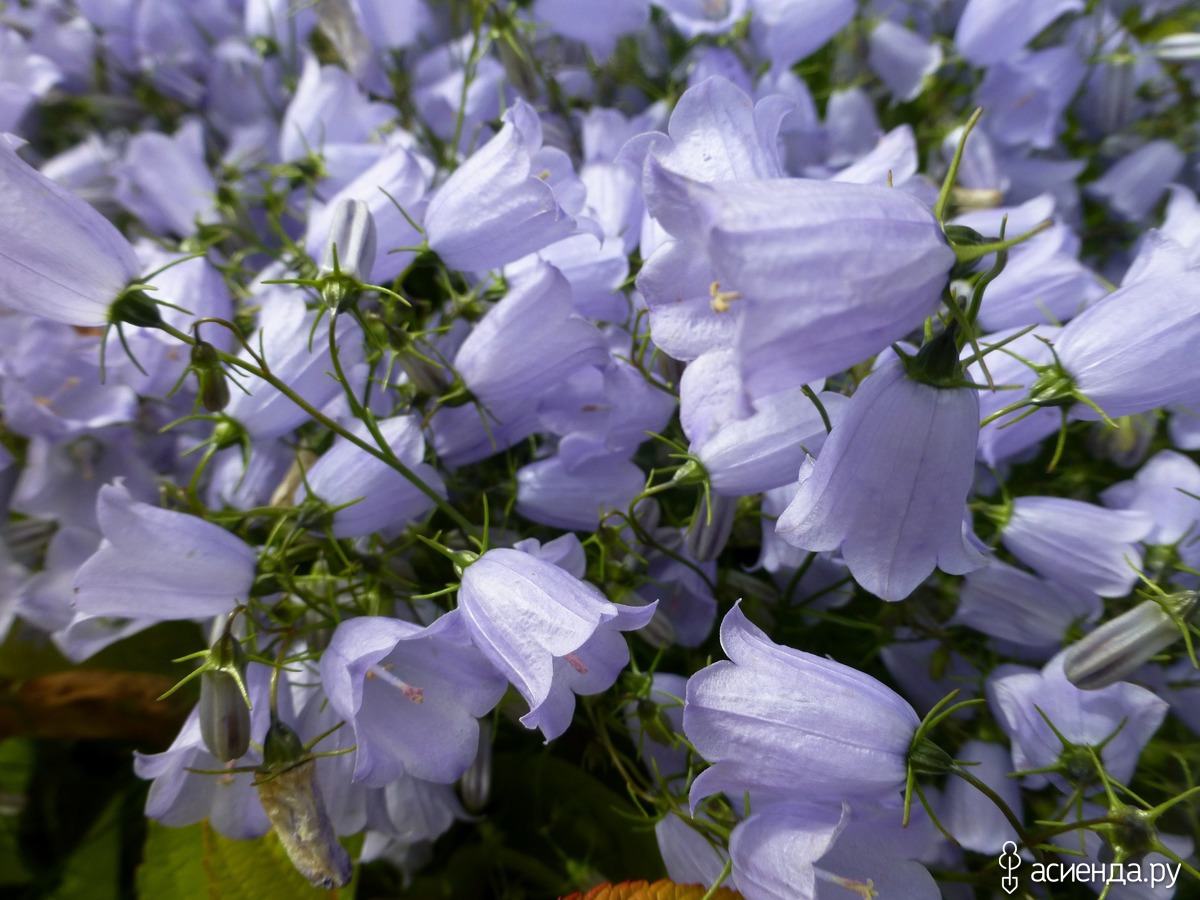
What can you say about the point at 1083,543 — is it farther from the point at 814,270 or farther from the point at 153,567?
the point at 153,567

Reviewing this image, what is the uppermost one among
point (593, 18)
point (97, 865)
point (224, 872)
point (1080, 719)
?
point (593, 18)

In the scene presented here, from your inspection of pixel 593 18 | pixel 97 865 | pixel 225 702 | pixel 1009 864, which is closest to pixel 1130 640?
pixel 1009 864

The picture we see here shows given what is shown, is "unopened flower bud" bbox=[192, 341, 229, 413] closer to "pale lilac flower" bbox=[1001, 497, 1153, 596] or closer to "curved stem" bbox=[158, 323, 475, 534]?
"curved stem" bbox=[158, 323, 475, 534]

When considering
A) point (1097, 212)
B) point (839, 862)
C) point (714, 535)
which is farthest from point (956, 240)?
point (1097, 212)

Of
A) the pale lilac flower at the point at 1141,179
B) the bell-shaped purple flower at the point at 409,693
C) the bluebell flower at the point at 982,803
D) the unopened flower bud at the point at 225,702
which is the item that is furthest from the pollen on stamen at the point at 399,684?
the pale lilac flower at the point at 1141,179

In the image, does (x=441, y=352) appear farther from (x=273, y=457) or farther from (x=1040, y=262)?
(x=1040, y=262)

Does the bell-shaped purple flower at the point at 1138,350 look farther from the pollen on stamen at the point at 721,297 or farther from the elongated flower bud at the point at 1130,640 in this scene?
the pollen on stamen at the point at 721,297
